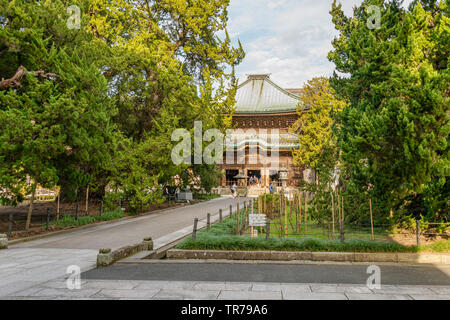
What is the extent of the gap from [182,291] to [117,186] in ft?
A: 38.5

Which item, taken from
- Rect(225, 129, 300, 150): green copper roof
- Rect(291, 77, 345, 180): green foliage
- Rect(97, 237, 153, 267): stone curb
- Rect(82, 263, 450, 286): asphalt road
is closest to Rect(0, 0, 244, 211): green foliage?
Rect(97, 237, 153, 267): stone curb

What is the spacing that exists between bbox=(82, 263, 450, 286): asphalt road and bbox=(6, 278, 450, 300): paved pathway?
33 centimetres

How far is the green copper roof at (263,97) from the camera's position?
3431 centimetres

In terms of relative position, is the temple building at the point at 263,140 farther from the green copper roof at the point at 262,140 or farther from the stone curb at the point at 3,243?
the stone curb at the point at 3,243

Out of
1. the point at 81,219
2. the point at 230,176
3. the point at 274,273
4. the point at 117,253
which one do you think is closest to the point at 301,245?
the point at 274,273

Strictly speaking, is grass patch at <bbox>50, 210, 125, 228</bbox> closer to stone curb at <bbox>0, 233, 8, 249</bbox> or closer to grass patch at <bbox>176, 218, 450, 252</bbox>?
stone curb at <bbox>0, 233, 8, 249</bbox>

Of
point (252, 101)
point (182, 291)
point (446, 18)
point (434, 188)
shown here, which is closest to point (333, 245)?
point (434, 188)

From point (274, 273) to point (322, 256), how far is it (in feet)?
5.41

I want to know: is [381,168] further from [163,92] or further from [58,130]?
[163,92]

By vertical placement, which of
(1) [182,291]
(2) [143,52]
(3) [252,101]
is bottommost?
(1) [182,291]

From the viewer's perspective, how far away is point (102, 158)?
37.6 feet

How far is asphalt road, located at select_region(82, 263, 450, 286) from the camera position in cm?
549

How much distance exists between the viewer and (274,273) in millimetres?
5910

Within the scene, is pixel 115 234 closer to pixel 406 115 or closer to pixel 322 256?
pixel 322 256
